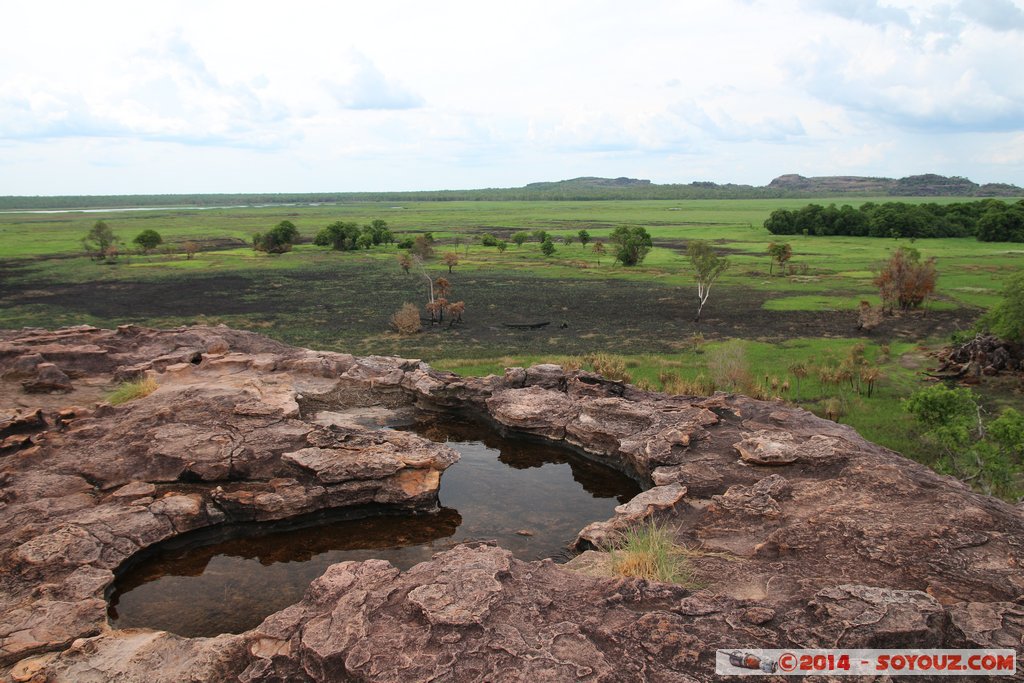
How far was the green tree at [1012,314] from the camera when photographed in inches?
1092

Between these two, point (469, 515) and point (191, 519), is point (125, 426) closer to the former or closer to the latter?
point (191, 519)

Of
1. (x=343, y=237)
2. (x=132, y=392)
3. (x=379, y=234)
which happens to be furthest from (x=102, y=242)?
(x=132, y=392)

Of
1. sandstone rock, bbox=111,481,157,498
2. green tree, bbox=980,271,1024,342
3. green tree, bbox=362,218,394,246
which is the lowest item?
sandstone rock, bbox=111,481,157,498

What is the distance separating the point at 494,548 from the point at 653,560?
260cm

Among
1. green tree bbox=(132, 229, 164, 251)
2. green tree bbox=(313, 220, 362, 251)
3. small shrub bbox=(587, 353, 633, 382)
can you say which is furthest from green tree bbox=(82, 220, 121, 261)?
small shrub bbox=(587, 353, 633, 382)

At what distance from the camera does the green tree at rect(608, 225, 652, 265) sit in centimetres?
7169

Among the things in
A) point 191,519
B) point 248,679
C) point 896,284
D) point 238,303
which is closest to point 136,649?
point 248,679

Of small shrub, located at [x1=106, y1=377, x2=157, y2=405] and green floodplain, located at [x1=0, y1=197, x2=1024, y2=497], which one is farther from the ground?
small shrub, located at [x1=106, y1=377, x2=157, y2=405]

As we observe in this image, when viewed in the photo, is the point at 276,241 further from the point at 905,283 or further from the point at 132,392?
the point at 905,283

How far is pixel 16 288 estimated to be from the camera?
55688mm

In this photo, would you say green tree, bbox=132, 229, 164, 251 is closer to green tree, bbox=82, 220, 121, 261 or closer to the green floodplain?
the green floodplain

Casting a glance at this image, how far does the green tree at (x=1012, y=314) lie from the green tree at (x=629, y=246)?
43865 millimetres

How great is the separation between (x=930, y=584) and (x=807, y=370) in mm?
19812

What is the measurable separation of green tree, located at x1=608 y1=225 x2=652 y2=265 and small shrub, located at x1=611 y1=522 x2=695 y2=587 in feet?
205
